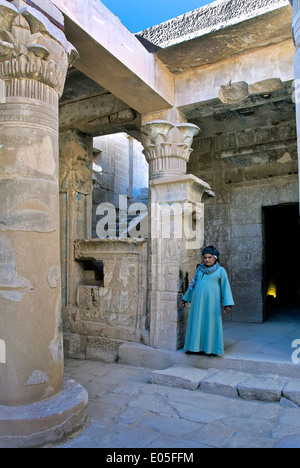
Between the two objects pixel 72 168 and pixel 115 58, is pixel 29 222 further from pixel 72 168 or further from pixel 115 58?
pixel 72 168

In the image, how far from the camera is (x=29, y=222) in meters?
2.97

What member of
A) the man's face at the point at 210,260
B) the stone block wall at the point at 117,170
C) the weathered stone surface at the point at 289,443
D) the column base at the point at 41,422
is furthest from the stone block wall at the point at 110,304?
the stone block wall at the point at 117,170

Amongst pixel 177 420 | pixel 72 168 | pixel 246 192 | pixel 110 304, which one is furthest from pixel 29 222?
pixel 246 192

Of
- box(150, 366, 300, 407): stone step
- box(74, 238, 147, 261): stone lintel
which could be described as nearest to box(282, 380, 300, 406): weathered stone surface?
box(150, 366, 300, 407): stone step

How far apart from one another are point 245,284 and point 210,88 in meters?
3.59

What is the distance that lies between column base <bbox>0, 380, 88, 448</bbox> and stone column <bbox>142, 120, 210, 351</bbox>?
222cm

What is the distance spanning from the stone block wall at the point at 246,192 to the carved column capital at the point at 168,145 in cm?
209

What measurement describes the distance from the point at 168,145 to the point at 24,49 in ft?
8.77

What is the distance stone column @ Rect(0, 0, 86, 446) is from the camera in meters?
2.85

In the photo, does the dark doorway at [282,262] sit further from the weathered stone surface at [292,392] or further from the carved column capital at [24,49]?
the carved column capital at [24,49]

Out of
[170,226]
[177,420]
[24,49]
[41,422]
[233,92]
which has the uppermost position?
[233,92]
